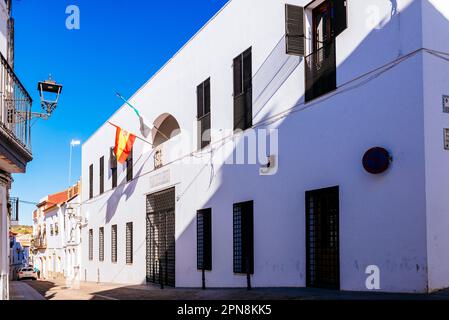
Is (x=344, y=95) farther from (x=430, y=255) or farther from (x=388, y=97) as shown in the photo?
(x=430, y=255)

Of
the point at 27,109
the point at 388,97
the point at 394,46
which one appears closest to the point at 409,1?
the point at 394,46

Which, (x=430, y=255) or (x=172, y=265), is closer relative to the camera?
(x=430, y=255)

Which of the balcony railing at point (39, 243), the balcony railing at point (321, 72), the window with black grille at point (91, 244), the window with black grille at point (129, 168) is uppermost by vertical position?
the balcony railing at point (321, 72)

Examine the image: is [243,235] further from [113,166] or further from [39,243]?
[39,243]

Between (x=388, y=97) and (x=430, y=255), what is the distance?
2.87m

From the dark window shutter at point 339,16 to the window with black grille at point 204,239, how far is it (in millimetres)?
7523

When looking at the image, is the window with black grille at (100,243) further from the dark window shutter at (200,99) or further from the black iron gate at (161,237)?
the dark window shutter at (200,99)

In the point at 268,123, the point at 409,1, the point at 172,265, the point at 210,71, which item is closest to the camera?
the point at 409,1

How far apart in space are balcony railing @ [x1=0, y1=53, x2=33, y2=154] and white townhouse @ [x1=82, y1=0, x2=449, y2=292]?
5538mm

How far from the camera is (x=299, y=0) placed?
1341 centimetres

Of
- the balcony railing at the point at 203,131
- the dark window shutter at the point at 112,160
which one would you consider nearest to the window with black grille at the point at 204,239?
the balcony railing at the point at 203,131

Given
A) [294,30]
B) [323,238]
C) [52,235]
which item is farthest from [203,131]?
[52,235]

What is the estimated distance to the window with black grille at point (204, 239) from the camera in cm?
1780

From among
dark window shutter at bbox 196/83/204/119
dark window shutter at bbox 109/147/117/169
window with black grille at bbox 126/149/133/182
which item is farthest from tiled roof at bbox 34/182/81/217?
dark window shutter at bbox 196/83/204/119
